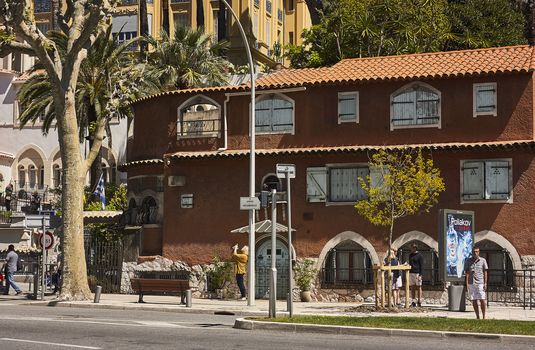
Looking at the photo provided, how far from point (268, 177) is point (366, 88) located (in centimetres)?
461

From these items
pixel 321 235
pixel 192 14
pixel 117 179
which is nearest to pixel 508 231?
pixel 321 235

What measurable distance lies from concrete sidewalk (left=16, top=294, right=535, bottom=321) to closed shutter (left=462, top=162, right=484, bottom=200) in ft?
12.6

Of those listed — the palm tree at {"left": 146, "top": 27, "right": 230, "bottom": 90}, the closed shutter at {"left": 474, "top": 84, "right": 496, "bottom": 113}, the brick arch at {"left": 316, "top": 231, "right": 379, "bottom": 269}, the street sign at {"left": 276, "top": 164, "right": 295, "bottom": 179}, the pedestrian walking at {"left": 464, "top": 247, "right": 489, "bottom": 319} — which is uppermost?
the palm tree at {"left": 146, "top": 27, "right": 230, "bottom": 90}

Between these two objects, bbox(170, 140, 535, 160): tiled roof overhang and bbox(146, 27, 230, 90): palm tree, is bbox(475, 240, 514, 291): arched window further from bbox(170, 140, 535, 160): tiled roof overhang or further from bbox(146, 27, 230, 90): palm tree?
bbox(146, 27, 230, 90): palm tree

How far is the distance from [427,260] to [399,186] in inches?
A: 170

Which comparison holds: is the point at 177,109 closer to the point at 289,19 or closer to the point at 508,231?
the point at 508,231

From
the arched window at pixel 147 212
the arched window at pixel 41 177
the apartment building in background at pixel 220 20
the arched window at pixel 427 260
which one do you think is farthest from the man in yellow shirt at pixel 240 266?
the apartment building in background at pixel 220 20

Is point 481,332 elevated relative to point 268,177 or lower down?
lower down

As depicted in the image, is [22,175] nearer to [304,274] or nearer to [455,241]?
[304,274]

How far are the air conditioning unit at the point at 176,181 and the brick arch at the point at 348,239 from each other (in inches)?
235

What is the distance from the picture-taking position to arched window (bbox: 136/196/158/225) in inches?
1581

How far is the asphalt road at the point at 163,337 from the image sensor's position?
1828cm

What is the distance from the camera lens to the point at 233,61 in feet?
265

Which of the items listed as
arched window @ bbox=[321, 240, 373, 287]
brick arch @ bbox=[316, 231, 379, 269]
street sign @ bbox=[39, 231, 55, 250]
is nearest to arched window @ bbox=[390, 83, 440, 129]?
brick arch @ bbox=[316, 231, 379, 269]
